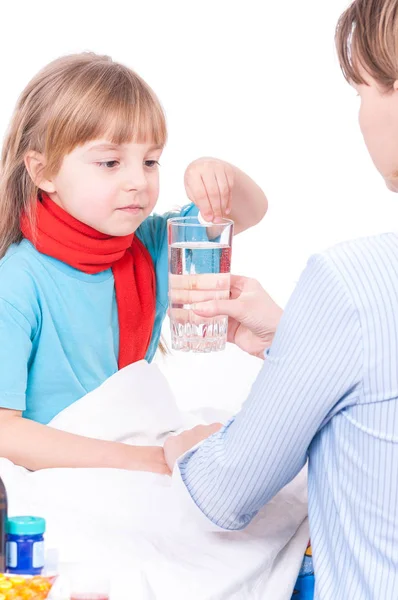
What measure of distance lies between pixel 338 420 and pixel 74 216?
86 centimetres

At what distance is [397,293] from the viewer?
121cm

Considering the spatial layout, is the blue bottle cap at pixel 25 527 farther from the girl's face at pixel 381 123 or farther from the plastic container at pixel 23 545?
the girl's face at pixel 381 123

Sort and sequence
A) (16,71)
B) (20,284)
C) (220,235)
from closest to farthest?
1. (220,235)
2. (20,284)
3. (16,71)

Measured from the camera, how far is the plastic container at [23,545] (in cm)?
120

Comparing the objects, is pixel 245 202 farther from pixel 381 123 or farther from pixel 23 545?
pixel 23 545

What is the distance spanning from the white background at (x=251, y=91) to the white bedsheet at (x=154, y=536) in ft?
6.35

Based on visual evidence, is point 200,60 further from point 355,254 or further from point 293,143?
point 355,254

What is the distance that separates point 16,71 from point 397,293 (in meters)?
2.66

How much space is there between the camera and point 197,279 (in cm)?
164

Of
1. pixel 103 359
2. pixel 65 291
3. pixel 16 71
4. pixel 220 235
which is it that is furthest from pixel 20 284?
pixel 16 71

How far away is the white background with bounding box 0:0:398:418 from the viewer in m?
3.56

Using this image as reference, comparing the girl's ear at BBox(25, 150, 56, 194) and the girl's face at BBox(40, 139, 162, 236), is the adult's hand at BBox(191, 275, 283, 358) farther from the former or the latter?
the girl's ear at BBox(25, 150, 56, 194)

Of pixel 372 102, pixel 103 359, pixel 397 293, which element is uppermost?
pixel 372 102

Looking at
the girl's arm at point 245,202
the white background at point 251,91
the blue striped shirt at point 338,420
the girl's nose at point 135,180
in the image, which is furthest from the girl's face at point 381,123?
the white background at point 251,91
